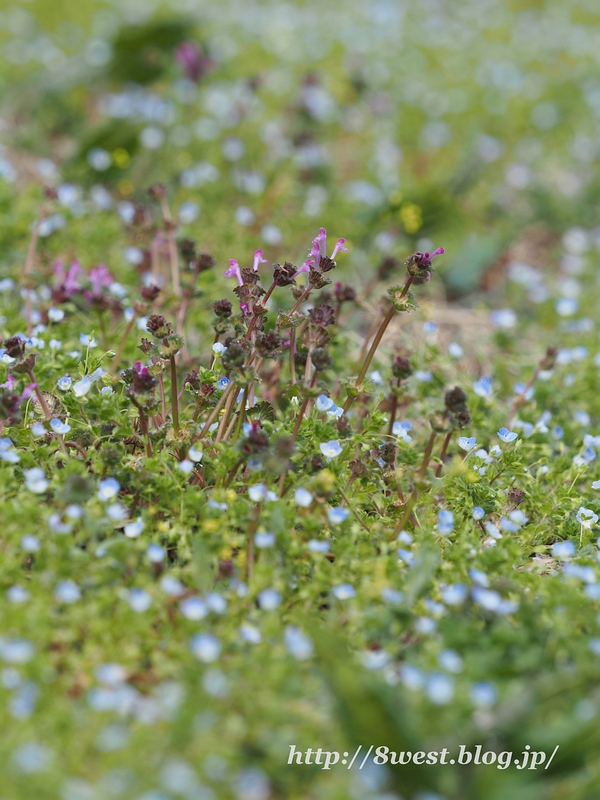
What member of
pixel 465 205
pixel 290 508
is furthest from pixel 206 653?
pixel 465 205

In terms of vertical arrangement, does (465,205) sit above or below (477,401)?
above

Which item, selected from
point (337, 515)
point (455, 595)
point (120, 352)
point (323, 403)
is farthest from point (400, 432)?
point (120, 352)

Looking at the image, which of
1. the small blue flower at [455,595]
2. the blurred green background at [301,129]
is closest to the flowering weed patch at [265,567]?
the small blue flower at [455,595]

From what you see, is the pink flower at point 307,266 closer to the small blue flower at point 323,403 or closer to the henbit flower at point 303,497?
the small blue flower at point 323,403

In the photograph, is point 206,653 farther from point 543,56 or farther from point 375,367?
point 543,56

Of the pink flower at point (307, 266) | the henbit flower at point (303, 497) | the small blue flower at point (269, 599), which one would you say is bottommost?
the small blue flower at point (269, 599)

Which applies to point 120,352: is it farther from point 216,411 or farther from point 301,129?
point 301,129

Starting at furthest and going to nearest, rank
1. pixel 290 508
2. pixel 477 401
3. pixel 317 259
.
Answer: pixel 477 401 → pixel 317 259 → pixel 290 508
